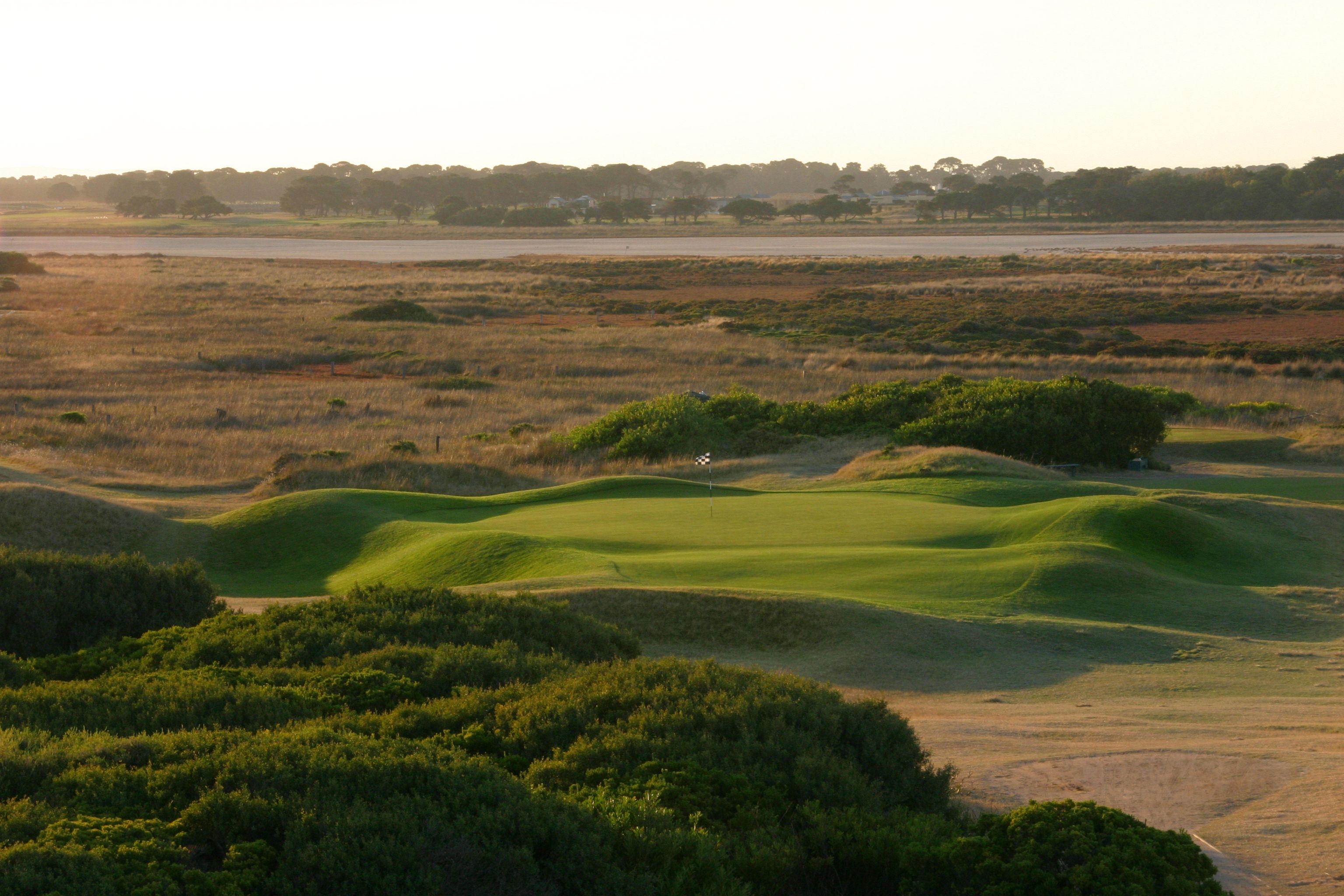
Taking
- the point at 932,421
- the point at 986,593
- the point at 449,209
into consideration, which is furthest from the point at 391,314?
the point at 449,209

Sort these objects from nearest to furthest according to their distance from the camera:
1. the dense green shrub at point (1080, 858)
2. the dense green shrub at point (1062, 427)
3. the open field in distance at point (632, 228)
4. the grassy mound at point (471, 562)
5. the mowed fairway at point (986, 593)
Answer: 1. the dense green shrub at point (1080, 858)
2. the mowed fairway at point (986, 593)
3. the grassy mound at point (471, 562)
4. the dense green shrub at point (1062, 427)
5. the open field in distance at point (632, 228)

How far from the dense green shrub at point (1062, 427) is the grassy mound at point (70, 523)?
46.6 ft

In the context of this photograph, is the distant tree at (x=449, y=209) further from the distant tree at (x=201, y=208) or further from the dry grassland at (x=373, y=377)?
the dry grassland at (x=373, y=377)

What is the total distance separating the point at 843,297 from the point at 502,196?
136096mm

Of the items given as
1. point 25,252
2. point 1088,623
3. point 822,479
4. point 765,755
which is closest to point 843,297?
point 822,479

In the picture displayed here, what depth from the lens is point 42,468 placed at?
2303 cm

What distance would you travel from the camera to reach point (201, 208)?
191500 millimetres

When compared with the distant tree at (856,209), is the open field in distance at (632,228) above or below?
below

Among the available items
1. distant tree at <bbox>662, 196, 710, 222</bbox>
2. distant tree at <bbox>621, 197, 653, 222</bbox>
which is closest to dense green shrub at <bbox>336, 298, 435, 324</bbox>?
distant tree at <bbox>621, 197, 653, 222</bbox>

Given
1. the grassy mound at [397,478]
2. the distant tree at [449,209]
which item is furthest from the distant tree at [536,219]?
the grassy mound at [397,478]

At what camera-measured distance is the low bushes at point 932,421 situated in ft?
79.6

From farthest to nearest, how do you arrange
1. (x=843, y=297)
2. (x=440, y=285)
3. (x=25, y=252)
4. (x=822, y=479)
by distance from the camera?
(x=25, y=252), (x=440, y=285), (x=843, y=297), (x=822, y=479)

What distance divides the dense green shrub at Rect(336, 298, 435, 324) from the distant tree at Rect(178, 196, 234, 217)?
145 metres

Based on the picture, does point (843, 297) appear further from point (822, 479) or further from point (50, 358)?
point (822, 479)
